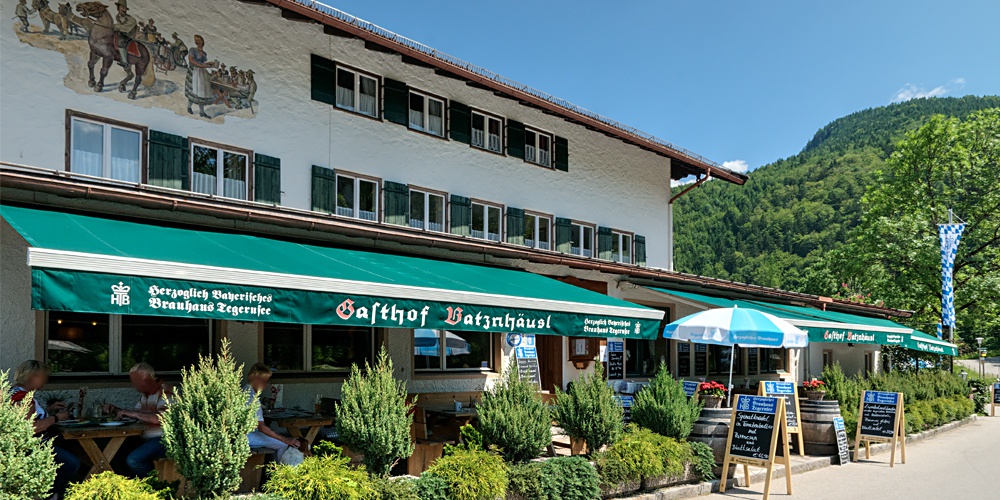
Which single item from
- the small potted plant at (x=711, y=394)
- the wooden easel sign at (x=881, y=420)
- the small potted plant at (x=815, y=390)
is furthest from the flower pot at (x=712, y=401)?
the small potted plant at (x=815, y=390)

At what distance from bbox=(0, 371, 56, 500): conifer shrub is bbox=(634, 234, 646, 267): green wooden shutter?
1872 cm

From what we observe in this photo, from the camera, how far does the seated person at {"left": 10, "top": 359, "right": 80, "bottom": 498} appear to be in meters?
6.95

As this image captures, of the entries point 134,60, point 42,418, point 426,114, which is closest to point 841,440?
point 426,114

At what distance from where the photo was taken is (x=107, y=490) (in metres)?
6.12

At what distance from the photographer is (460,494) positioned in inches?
317

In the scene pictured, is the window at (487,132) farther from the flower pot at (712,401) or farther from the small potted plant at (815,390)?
the small potted plant at (815,390)

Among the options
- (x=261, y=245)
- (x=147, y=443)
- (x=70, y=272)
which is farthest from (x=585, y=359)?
(x=70, y=272)

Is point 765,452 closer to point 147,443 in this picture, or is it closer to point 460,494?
point 460,494

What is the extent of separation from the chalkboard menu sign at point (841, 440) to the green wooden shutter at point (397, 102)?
32.5ft

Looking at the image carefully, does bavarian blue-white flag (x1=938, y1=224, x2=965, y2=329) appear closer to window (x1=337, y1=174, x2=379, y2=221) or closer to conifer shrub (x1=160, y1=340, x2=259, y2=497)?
window (x1=337, y1=174, x2=379, y2=221)

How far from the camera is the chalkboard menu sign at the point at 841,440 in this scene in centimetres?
1363

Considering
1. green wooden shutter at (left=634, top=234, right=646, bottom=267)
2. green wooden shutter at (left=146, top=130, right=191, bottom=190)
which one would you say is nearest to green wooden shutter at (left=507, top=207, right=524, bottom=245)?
green wooden shutter at (left=634, top=234, right=646, bottom=267)

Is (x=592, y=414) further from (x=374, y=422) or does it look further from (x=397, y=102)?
(x=397, y=102)

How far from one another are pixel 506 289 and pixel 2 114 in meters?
7.31
